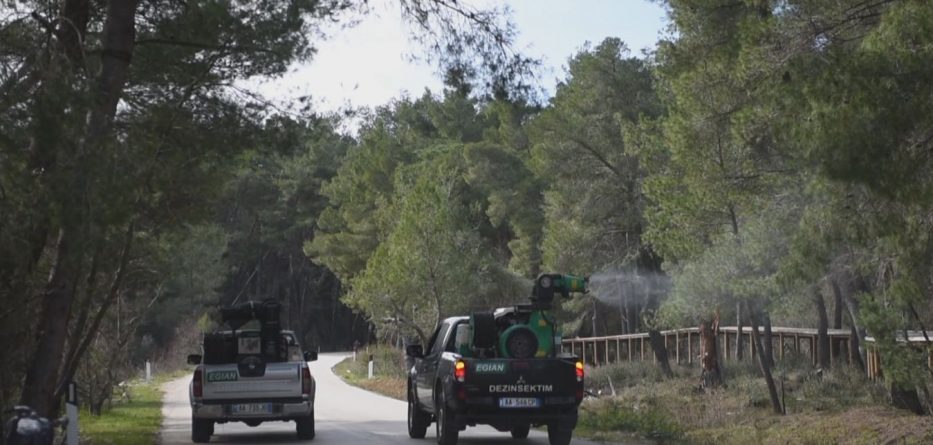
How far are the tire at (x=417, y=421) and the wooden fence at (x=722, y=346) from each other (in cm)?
953

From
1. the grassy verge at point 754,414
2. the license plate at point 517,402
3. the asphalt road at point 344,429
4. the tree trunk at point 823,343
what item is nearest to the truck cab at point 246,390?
the asphalt road at point 344,429

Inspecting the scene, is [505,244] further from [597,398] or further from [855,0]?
[855,0]

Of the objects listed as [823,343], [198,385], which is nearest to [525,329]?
[198,385]

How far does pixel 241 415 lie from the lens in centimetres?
1995

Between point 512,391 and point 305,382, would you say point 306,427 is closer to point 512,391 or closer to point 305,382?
point 305,382

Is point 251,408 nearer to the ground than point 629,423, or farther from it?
farther from it

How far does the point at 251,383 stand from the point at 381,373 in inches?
1254

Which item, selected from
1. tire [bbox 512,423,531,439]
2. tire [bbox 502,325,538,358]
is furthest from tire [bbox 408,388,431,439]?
tire [bbox 502,325,538,358]

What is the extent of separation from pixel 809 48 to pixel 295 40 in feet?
21.9

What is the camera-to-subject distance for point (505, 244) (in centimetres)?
6425

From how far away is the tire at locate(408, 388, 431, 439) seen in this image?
20.0 metres

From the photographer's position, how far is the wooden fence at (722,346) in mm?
33469

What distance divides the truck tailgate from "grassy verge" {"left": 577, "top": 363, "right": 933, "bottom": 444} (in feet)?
16.8

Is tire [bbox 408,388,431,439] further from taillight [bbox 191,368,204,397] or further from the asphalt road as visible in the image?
taillight [bbox 191,368,204,397]
